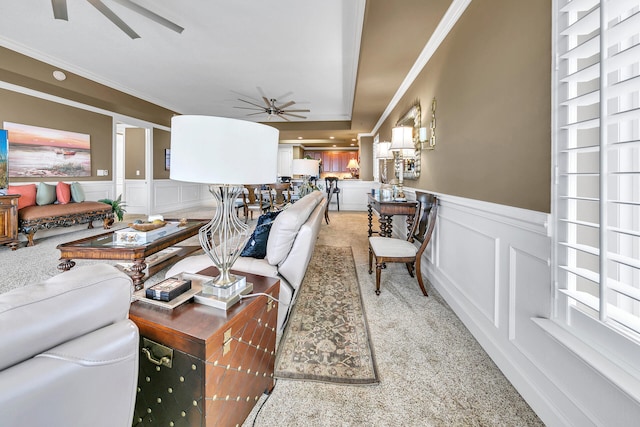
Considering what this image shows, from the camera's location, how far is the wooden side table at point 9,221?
352 centimetres

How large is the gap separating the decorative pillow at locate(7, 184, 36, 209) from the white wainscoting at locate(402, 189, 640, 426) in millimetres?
5835

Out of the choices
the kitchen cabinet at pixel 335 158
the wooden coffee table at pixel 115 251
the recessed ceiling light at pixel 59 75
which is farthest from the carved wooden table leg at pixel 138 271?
the kitchen cabinet at pixel 335 158

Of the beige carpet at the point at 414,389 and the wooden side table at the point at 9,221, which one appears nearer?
the beige carpet at the point at 414,389

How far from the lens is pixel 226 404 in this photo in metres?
0.97

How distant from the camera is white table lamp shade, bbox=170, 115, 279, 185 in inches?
37.6

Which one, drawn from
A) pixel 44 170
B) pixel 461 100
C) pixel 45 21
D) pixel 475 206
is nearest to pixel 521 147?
pixel 475 206

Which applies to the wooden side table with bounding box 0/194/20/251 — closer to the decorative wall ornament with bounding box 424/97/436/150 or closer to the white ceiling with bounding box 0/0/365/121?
the white ceiling with bounding box 0/0/365/121

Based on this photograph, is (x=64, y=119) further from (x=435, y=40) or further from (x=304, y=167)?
(x=435, y=40)

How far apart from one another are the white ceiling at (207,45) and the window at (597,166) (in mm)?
2160

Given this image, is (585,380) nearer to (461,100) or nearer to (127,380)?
(127,380)

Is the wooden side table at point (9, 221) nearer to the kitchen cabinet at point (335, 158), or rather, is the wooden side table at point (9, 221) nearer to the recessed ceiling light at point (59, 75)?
the recessed ceiling light at point (59, 75)

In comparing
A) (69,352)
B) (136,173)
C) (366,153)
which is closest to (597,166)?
(69,352)

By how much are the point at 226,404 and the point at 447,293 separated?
1.89 m

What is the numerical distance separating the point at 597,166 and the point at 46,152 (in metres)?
6.79
